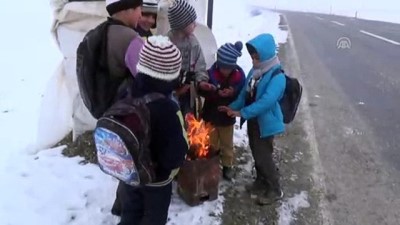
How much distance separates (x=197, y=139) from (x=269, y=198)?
2.87 ft

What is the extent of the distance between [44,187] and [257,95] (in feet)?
7.02

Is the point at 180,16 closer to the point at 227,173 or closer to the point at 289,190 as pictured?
the point at 227,173

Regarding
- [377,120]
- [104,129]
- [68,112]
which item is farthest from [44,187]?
[377,120]

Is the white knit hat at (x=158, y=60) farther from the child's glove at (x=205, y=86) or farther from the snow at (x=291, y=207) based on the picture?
the snow at (x=291, y=207)

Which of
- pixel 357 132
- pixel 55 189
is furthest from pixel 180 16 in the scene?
pixel 357 132

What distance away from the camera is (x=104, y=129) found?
98.8 inches

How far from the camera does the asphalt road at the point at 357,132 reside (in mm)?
3996

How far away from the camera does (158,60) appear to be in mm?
2496

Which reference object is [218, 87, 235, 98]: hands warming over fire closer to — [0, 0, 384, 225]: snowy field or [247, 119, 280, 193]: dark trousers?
[247, 119, 280, 193]: dark trousers

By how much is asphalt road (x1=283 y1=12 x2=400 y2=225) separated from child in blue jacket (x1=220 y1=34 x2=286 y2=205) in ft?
2.00

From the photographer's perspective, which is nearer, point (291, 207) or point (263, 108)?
point (263, 108)

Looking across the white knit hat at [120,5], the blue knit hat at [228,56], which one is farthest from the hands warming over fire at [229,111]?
the white knit hat at [120,5]

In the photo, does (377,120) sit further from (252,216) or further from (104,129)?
(104,129)

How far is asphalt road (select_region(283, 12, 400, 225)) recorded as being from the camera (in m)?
4.00
